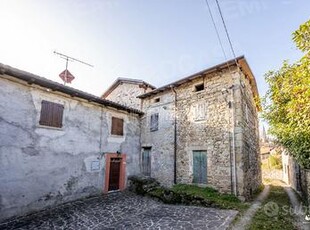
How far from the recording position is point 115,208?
8781 mm

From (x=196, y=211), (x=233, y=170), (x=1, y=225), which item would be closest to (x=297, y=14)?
(x=233, y=170)

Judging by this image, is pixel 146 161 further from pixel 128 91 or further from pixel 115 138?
pixel 128 91

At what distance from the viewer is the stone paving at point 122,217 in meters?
6.66

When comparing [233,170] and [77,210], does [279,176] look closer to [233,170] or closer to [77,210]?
[233,170]

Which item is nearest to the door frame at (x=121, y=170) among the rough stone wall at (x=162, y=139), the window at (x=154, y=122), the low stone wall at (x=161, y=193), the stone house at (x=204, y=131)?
the low stone wall at (x=161, y=193)

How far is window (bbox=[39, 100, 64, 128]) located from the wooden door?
13.2 ft

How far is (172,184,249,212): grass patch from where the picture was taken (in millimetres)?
8555

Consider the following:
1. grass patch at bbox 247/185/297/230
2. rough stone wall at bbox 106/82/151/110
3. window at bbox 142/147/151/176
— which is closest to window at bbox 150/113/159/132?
window at bbox 142/147/151/176

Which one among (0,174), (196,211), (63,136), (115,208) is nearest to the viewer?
(0,174)

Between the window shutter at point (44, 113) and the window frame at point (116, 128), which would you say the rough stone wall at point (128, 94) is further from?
the window shutter at point (44, 113)

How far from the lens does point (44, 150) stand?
8594 mm

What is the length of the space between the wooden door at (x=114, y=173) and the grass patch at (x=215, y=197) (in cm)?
364

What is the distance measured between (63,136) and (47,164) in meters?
1.42

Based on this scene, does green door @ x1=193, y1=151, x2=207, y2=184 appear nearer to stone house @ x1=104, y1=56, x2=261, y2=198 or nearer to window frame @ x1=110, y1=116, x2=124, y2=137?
stone house @ x1=104, y1=56, x2=261, y2=198
